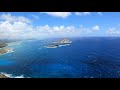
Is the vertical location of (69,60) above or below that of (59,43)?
below

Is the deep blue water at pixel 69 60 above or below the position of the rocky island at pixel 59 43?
below

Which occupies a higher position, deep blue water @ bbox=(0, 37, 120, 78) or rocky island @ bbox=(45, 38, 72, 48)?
rocky island @ bbox=(45, 38, 72, 48)

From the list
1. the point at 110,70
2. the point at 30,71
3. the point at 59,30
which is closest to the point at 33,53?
the point at 30,71

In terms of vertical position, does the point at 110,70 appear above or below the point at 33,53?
below
